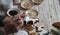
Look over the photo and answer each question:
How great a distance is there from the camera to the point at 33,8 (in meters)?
1.15

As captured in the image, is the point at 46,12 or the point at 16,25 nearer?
the point at 16,25

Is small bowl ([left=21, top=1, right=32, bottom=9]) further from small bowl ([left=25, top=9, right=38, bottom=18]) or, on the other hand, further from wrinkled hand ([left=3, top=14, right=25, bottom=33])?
wrinkled hand ([left=3, top=14, right=25, bottom=33])

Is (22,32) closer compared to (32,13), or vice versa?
(22,32)

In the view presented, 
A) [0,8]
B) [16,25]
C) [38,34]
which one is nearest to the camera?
[16,25]

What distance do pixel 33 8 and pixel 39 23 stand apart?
0.46ft

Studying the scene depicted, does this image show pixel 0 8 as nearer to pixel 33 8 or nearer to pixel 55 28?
pixel 33 8

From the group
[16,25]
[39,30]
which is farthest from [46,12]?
[16,25]

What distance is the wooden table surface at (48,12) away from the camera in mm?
1076

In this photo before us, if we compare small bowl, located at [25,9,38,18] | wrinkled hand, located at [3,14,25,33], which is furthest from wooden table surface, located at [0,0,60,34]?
wrinkled hand, located at [3,14,25,33]

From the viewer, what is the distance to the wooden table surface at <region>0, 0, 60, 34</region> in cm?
108

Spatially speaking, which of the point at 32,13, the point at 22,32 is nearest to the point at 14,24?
the point at 22,32

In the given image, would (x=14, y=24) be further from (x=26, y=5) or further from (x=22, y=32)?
(x=26, y=5)

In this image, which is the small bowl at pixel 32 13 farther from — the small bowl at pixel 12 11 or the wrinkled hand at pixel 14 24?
the wrinkled hand at pixel 14 24

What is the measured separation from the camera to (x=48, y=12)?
3.76ft
